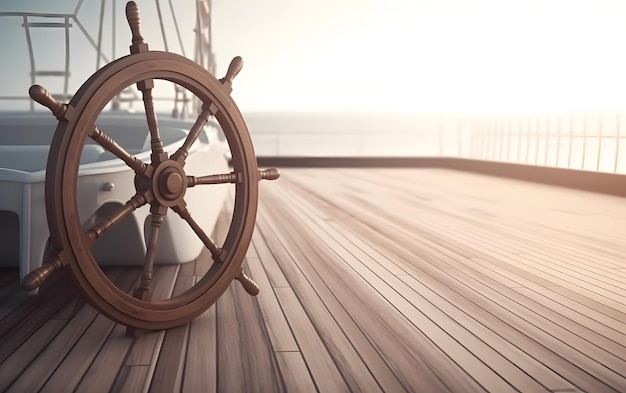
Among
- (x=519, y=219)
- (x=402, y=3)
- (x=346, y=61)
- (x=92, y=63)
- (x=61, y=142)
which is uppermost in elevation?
(x=402, y=3)

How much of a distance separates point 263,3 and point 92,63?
7.48m

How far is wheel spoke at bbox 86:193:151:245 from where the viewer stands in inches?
45.8

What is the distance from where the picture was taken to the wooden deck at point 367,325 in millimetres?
1093

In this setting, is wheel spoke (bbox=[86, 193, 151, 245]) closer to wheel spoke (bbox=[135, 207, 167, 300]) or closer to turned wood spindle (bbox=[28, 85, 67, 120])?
wheel spoke (bbox=[135, 207, 167, 300])

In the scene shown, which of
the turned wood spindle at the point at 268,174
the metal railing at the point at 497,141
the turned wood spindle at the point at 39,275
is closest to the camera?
the turned wood spindle at the point at 39,275

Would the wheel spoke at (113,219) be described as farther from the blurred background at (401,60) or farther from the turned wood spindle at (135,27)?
the blurred background at (401,60)

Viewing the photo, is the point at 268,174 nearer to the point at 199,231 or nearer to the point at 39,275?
the point at 199,231

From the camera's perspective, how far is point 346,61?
40.9ft

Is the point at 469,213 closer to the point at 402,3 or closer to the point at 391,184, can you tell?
the point at 391,184

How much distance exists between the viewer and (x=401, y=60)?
12.6m

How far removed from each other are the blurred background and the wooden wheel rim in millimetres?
1778

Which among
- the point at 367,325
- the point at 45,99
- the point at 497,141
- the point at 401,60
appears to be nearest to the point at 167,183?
the point at 45,99

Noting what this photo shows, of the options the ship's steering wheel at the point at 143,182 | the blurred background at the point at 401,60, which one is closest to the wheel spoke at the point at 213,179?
the ship's steering wheel at the point at 143,182

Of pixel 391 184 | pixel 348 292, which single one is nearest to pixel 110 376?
pixel 348 292
